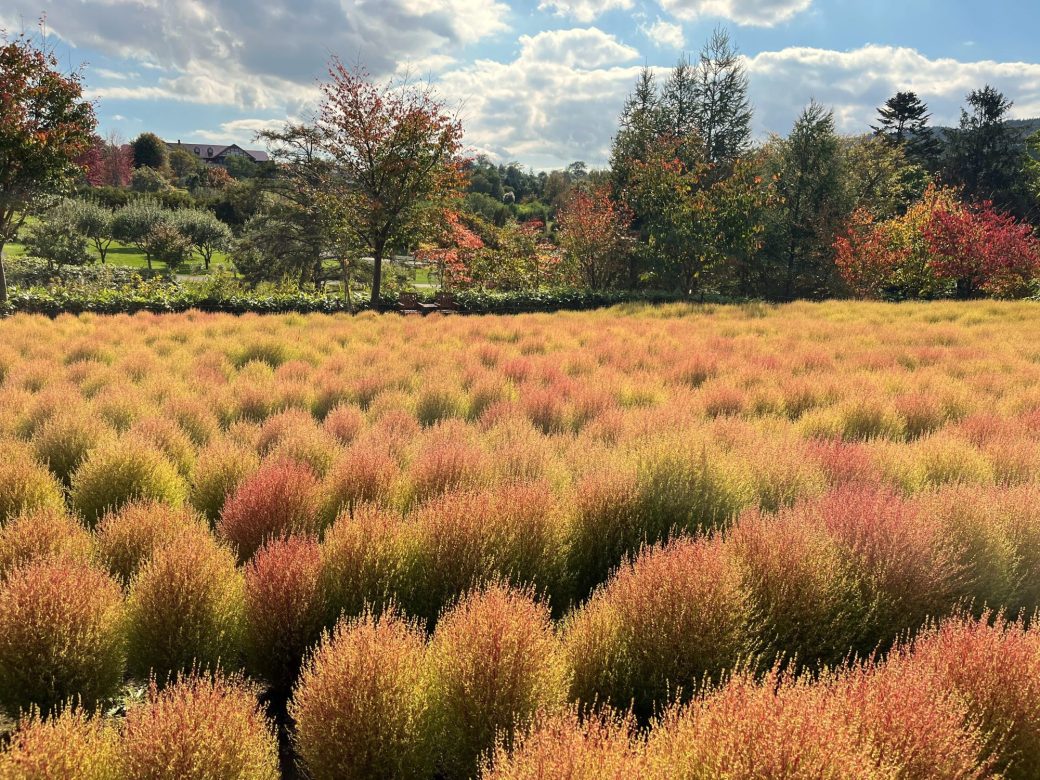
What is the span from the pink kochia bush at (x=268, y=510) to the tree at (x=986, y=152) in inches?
1927

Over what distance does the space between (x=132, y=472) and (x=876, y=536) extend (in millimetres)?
4935

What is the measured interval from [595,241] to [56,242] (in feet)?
83.5

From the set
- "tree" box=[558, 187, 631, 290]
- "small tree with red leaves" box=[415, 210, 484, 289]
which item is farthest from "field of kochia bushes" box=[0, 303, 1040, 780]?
"tree" box=[558, 187, 631, 290]

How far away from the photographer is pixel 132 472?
4293 millimetres

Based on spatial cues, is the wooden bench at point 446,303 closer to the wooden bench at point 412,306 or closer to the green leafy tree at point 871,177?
the wooden bench at point 412,306

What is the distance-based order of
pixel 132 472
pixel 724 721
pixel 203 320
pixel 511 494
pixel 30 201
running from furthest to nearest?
pixel 30 201 → pixel 203 320 → pixel 132 472 → pixel 511 494 → pixel 724 721

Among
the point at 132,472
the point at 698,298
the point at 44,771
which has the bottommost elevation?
the point at 44,771

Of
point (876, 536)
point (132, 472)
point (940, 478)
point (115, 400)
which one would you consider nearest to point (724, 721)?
point (876, 536)

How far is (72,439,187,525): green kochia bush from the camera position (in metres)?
4.18

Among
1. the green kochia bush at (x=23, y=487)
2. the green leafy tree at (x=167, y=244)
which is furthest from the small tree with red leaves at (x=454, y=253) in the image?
the green leafy tree at (x=167, y=244)

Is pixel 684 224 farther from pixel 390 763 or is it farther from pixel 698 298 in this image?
pixel 390 763

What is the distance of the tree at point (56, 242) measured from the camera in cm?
2691

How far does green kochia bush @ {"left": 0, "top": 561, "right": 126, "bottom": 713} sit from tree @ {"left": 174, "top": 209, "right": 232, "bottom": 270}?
125 ft

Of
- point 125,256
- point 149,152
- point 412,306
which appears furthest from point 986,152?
point 149,152
